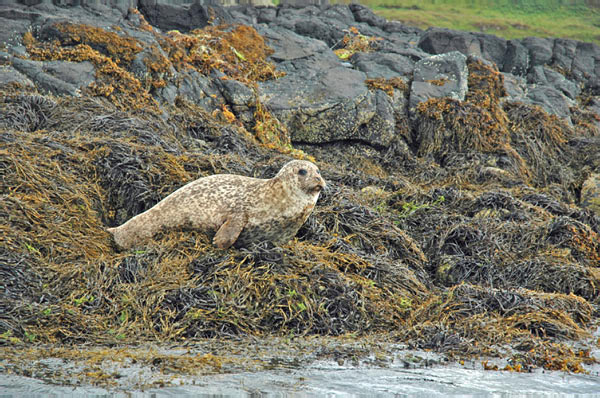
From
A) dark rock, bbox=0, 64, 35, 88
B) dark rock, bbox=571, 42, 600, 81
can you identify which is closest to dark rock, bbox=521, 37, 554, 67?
dark rock, bbox=571, 42, 600, 81

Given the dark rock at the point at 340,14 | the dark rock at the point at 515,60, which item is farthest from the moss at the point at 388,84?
the dark rock at the point at 515,60

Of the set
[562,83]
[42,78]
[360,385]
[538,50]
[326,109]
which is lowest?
[562,83]

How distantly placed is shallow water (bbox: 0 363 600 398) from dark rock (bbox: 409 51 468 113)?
8276 millimetres

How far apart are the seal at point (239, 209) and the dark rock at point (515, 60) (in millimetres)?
13411

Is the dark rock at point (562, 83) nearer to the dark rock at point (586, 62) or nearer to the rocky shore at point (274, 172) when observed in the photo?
the dark rock at point (586, 62)

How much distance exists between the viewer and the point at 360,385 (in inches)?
147

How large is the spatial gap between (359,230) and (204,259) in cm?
182

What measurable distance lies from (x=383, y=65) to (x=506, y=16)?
1345 inches

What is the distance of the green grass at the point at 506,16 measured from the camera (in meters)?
37.9

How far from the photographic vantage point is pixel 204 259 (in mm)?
5270

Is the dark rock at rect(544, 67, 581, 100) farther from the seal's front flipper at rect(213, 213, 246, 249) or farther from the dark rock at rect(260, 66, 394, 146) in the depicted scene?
the seal's front flipper at rect(213, 213, 246, 249)

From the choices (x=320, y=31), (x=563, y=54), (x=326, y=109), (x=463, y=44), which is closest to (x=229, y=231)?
(x=326, y=109)

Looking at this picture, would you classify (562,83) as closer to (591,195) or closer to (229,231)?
(591,195)

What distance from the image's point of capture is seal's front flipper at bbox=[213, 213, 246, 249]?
5.30 m
